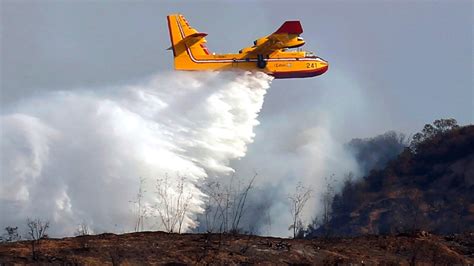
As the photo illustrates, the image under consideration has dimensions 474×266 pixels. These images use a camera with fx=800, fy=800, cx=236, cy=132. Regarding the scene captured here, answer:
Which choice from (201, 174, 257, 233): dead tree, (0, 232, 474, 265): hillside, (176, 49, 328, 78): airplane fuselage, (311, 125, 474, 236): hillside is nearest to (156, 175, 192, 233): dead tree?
(201, 174, 257, 233): dead tree

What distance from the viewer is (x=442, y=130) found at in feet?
341

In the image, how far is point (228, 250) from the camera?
21234mm

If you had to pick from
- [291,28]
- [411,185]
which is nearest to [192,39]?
[291,28]

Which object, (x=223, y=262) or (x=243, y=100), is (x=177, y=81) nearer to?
(x=243, y=100)

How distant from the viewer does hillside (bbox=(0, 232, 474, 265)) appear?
784 inches

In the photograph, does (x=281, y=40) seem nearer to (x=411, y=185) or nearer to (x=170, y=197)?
(x=170, y=197)

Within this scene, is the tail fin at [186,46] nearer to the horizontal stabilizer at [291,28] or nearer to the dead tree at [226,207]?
the horizontal stabilizer at [291,28]

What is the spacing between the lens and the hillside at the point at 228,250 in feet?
65.3

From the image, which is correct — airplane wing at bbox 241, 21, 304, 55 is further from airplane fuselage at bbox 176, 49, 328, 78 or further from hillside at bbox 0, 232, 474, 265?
hillside at bbox 0, 232, 474, 265

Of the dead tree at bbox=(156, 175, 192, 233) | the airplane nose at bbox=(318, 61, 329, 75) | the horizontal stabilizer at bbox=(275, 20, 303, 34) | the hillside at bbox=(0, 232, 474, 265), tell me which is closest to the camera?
the hillside at bbox=(0, 232, 474, 265)

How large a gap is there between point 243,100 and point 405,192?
4839 centimetres

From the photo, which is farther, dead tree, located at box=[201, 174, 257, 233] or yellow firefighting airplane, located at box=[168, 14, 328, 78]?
yellow firefighting airplane, located at box=[168, 14, 328, 78]

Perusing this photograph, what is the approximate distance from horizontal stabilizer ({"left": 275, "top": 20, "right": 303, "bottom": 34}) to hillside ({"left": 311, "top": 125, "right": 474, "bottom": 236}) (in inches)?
1471

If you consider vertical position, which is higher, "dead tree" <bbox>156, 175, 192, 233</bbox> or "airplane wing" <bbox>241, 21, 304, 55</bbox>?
"airplane wing" <bbox>241, 21, 304, 55</bbox>
